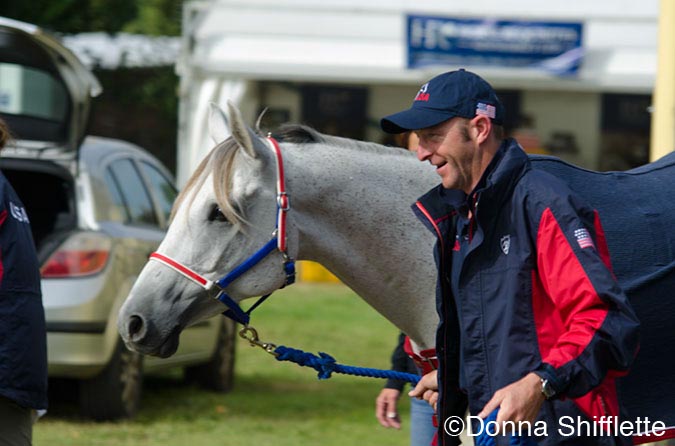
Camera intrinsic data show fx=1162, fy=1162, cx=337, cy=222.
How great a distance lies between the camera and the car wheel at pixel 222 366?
32.4 ft

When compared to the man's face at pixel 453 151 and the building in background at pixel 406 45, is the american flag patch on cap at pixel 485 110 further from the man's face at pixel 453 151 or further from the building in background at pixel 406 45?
the building in background at pixel 406 45

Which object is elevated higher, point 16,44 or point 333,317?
point 16,44

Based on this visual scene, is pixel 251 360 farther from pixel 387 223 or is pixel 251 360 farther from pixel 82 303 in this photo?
pixel 387 223

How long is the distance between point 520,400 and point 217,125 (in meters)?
1.81

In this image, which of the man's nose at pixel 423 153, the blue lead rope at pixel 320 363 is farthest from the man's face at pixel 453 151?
the blue lead rope at pixel 320 363

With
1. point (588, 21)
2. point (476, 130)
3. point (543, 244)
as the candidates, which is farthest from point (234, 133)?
point (588, 21)

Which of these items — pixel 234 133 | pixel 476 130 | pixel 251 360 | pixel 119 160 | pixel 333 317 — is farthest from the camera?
pixel 333 317

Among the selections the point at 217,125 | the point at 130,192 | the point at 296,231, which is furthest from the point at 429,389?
the point at 130,192

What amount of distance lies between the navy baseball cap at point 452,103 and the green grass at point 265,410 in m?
4.93

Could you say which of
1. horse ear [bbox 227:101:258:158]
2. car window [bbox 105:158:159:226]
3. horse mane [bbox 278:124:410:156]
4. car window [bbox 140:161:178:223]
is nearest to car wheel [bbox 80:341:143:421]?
car window [bbox 105:158:159:226]

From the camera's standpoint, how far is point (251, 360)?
12086mm

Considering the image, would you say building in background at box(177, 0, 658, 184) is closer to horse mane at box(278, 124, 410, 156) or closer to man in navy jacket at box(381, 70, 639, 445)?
horse mane at box(278, 124, 410, 156)

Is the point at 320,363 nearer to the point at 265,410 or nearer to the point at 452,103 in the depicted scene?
the point at 452,103

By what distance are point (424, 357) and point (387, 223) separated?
1.59 feet
